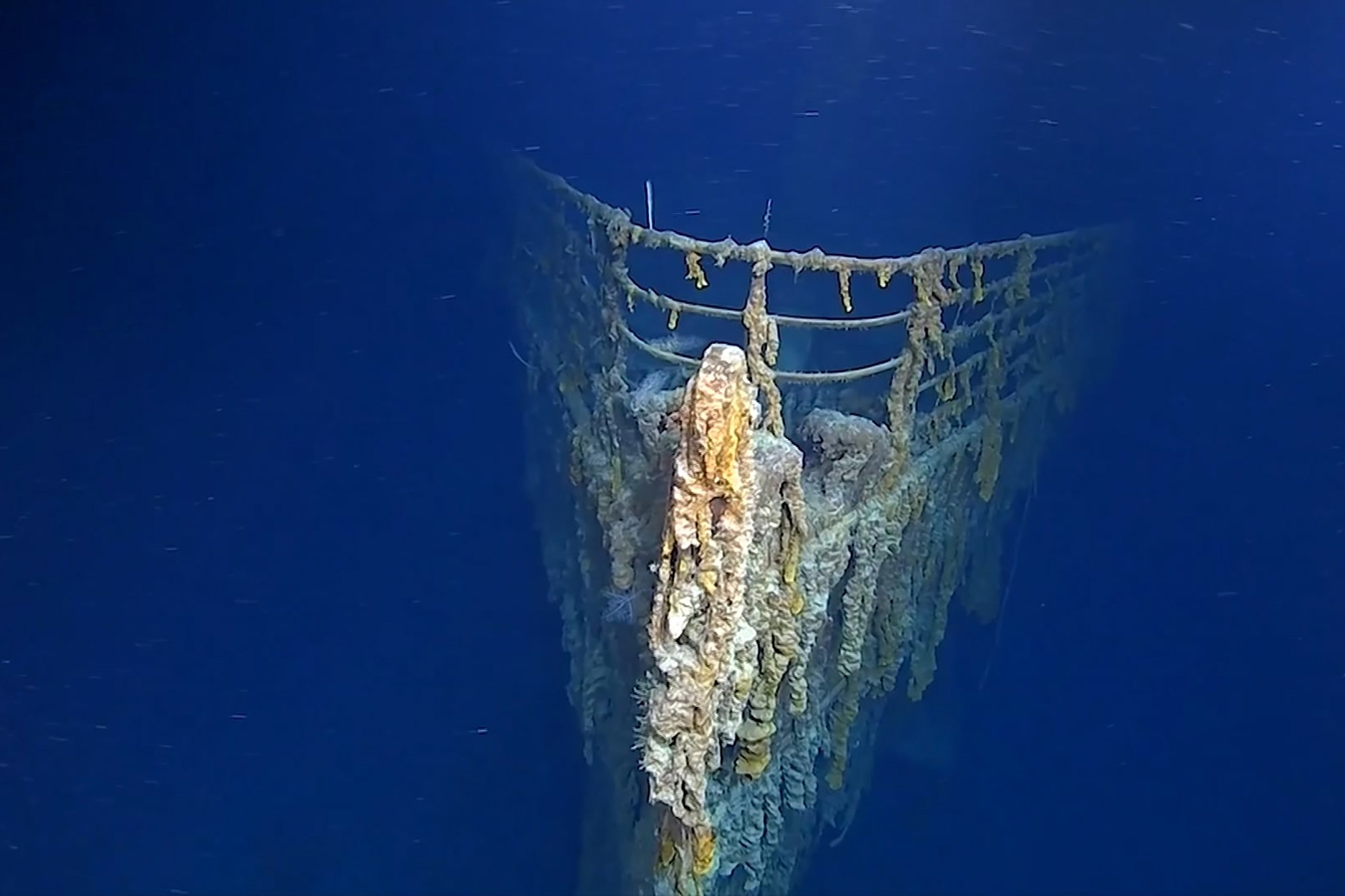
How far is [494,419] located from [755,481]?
1.80 feet

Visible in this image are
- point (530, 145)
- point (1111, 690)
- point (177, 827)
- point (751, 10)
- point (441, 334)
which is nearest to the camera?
point (751, 10)

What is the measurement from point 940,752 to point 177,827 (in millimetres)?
1525

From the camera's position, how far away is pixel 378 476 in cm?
191

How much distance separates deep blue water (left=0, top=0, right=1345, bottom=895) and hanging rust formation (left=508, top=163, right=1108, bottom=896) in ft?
0.21

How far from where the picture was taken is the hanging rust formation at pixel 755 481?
155 centimetres

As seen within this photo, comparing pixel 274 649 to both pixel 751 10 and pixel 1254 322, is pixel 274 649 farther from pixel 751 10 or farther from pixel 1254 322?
pixel 1254 322

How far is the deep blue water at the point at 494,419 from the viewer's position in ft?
5.32

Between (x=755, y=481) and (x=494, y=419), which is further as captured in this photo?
(x=494, y=419)

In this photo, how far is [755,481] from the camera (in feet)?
4.96

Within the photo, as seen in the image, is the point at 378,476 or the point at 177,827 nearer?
the point at 378,476

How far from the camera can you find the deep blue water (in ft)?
5.32

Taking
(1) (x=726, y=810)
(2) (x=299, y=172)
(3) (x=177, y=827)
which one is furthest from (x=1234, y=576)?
(3) (x=177, y=827)

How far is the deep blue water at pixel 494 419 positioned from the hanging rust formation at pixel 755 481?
0.06 meters

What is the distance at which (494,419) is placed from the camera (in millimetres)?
1858
